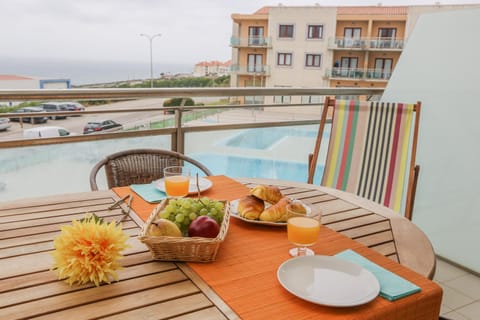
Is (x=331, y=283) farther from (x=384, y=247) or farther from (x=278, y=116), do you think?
(x=278, y=116)

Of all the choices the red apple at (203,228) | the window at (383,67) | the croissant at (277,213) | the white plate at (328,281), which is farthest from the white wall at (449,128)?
the window at (383,67)

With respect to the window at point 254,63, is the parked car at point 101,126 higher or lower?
lower

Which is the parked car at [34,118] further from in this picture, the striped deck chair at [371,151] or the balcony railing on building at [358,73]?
the balcony railing on building at [358,73]

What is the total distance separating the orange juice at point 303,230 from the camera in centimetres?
108

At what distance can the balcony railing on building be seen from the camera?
20.8 m

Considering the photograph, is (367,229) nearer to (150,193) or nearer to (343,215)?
(343,215)

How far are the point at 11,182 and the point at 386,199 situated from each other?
7.01 feet

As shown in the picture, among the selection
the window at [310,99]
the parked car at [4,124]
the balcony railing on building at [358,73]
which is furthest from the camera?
the balcony railing on building at [358,73]

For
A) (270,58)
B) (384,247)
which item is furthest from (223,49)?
(384,247)

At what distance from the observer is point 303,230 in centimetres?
108

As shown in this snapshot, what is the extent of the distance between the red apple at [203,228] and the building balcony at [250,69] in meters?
19.7

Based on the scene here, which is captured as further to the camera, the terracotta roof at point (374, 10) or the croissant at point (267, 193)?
the terracotta roof at point (374, 10)

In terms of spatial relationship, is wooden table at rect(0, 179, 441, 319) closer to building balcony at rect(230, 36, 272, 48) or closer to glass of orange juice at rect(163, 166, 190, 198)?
glass of orange juice at rect(163, 166, 190, 198)

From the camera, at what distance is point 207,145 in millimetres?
3025
